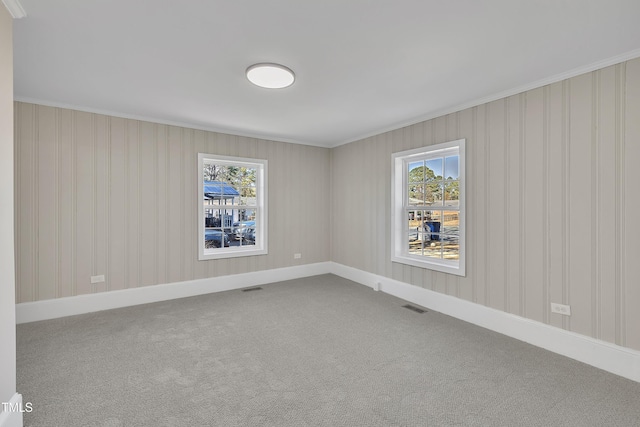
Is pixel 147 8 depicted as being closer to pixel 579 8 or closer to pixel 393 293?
pixel 579 8

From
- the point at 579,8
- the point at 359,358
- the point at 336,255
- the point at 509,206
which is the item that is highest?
the point at 579,8

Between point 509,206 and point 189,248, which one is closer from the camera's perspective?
point 509,206

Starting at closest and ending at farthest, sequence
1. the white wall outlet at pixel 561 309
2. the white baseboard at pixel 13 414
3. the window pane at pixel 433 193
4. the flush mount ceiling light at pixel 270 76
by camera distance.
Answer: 1. the white baseboard at pixel 13 414
2. the flush mount ceiling light at pixel 270 76
3. the white wall outlet at pixel 561 309
4. the window pane at pixel 433 193

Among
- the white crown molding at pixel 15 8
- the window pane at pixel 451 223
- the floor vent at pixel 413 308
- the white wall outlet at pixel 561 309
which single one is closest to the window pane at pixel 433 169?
the window pane at pixel 451 223

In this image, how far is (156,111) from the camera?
12.1 feet

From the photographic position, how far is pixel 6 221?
1.66m

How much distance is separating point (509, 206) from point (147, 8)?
3436mm

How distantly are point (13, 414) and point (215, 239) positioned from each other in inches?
124

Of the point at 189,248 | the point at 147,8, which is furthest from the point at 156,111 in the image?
the point at 147,8

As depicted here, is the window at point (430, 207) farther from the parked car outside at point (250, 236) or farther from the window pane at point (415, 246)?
the parked car outside at point (250, 236)

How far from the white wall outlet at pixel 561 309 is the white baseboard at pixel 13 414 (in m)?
3.96

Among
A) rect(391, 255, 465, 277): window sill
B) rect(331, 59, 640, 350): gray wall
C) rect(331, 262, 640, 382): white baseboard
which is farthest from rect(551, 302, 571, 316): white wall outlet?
rect(391, 255, 465, 277): window sill

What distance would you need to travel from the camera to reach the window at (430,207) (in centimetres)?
360

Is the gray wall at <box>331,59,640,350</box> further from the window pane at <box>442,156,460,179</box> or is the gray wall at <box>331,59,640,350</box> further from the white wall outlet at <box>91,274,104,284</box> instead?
the white wall outlet at <box>91,274,104,284</box>
